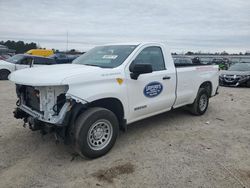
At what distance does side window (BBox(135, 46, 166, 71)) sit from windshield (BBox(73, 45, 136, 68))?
9.2 inches

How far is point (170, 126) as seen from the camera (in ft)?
19.6

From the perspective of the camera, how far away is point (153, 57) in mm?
5312

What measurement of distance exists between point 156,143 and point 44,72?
8.01 ft

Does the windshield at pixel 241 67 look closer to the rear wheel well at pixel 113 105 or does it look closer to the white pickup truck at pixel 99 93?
the white pickup truck at pixel 99 93

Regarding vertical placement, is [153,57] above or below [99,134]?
above

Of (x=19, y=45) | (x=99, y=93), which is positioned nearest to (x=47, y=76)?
(x=99, y=93)

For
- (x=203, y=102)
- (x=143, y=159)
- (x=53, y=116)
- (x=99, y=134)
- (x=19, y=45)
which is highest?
(x=19, y=45)

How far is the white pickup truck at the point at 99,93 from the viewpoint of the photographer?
12.5 feet

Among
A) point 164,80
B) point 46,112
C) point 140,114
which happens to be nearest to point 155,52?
point 164,80

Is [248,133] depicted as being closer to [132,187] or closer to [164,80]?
[164,80]

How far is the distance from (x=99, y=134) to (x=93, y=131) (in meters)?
0.15

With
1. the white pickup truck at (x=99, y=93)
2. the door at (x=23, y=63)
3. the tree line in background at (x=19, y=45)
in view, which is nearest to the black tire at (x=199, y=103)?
the white pickup truck at (x=99, y=93)

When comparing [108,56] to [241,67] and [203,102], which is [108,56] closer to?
[203,102]

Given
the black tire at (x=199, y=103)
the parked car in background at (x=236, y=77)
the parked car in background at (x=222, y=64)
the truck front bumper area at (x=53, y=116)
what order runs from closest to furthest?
the truck front bumper area at (x=53, y=116)
the black tire at (x=199, y=103)
the parked car in background at (x=236, y=77)
the parked car in background at (x=222, y=64)
